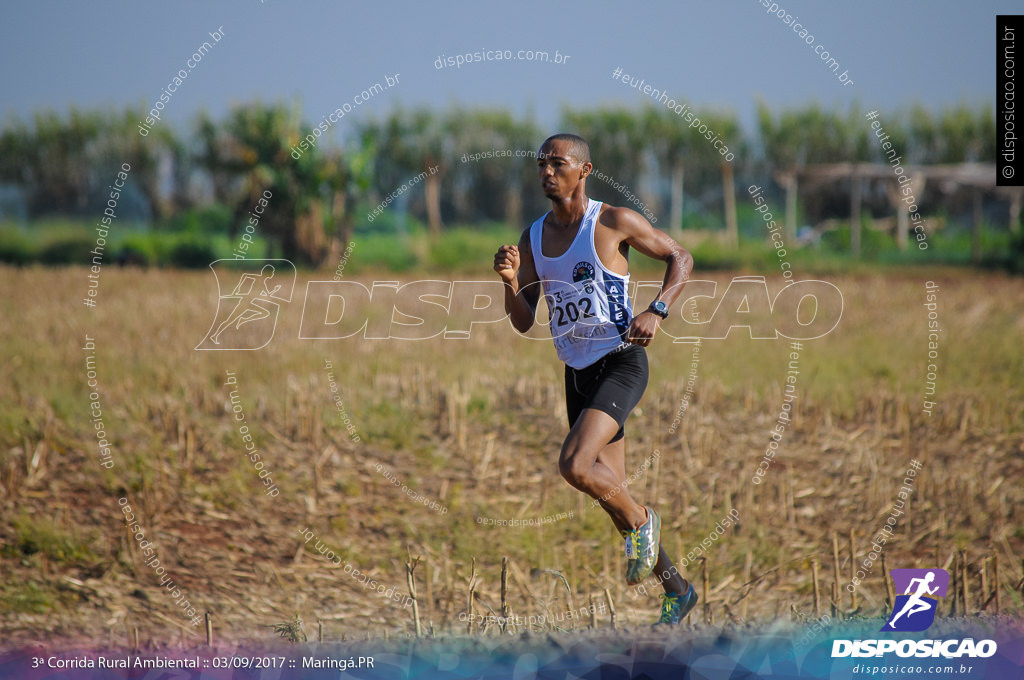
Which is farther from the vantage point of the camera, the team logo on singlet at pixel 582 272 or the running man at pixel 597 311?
the team logo on singlet at pixel 582 272

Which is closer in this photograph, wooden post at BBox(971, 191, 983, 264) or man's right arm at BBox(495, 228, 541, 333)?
man's right arm at BBox(495, 228, 541, 333)

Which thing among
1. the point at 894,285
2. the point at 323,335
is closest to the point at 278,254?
the point at 323,335

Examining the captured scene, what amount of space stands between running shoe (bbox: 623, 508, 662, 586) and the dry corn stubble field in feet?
2.15

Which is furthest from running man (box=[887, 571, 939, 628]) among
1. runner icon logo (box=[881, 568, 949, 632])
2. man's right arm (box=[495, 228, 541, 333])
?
man's right arm (box=[495, 228, 541, 333])

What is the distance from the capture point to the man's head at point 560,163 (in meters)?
4.92

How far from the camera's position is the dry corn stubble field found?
229 inches

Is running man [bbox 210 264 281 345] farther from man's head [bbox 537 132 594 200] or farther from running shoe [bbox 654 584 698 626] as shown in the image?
running shoe [bbox 654 584 698 626]

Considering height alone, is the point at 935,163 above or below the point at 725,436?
above

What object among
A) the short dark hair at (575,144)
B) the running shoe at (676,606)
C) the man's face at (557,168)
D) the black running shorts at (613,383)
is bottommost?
the running shoe at (676,606)

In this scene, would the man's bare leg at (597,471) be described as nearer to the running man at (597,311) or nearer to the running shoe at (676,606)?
the running man at (597,311)

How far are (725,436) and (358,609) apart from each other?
403cm

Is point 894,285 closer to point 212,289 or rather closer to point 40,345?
point 212,289

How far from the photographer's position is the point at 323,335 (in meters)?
13.1

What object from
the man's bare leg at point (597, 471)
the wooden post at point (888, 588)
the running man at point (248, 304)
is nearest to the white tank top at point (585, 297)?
the man's bare leg at point (597, 471)
